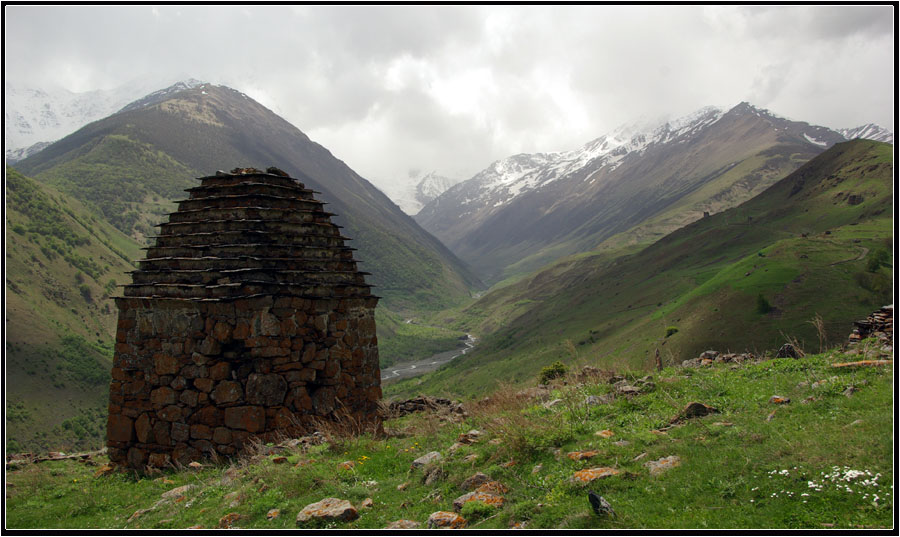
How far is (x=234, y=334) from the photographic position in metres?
12.0

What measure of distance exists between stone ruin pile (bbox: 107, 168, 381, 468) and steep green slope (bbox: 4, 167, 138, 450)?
37.6m

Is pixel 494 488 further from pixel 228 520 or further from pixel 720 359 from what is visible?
pixel 720 359

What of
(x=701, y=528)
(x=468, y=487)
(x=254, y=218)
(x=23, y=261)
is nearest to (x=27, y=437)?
(x=23, y=261)

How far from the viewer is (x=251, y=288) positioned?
1213 cm

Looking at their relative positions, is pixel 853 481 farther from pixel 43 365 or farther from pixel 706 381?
pixel 43 365

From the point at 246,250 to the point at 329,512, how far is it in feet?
23.2

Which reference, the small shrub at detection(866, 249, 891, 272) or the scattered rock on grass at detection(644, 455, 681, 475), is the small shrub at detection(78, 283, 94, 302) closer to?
the scattered rock on grass at detection(644, 455, 681, 475)

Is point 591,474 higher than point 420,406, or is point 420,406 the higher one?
point 591,474

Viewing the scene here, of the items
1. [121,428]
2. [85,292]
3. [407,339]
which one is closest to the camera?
[121,428]

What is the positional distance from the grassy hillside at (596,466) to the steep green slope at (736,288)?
13266 millimetres

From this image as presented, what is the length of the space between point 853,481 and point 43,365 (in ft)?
234

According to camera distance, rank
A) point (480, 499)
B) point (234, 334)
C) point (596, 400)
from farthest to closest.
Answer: point (234, 334), point (596, 400), point (480, 499)

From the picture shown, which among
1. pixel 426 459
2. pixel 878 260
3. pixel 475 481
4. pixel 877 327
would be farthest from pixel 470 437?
pixel 878 260

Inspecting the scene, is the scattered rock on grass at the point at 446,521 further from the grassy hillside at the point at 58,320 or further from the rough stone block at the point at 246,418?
the grassy hillside at the point at 58,320
